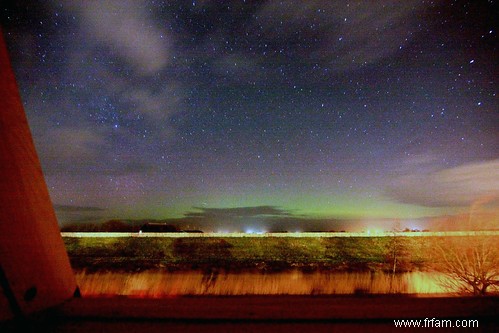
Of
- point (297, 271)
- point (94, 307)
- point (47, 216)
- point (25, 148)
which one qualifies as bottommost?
point (297, 271)

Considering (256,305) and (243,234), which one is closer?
(256,305)

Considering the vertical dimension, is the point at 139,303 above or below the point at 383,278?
above

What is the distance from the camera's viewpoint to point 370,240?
82.5ft

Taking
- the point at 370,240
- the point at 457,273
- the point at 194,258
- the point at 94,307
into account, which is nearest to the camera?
the point at 94,307

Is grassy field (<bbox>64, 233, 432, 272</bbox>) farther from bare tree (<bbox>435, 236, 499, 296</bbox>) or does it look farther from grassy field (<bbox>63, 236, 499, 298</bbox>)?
bare tree (<bbox>435, 236, 499, 296</bbox>)

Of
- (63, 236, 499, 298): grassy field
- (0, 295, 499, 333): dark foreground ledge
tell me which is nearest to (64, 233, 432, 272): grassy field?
(63, 236, 499, 298): grassy field

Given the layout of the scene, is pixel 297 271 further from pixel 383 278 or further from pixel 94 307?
pixel 94 307

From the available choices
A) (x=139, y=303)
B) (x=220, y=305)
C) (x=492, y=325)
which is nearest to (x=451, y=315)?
(x=492, y=325)

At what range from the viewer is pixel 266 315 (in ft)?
4.53

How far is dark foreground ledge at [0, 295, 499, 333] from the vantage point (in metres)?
1.34

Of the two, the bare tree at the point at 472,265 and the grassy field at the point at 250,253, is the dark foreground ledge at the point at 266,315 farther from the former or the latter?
the grassy field at the point at 250,253

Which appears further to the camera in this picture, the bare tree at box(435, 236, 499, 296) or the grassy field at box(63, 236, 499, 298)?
the grassy field at box(63, 236, 499, 298)

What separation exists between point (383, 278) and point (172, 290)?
15.5 m

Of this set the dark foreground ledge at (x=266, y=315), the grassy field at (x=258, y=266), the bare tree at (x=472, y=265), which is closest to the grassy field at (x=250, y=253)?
the grassy field at (x=258, y=266)
